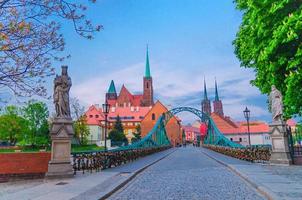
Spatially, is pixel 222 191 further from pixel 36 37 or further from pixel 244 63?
pixel 244 63

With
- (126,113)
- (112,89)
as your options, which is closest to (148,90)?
(126,113)

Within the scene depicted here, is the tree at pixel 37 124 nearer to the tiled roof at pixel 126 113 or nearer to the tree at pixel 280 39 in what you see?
the tiled roof at pixel 126 113

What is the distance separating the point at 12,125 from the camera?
201 ft

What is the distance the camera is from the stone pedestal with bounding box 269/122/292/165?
52.0ft

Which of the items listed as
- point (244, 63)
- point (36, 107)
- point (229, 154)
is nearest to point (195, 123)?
point (36, 107)

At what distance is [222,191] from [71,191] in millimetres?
4653

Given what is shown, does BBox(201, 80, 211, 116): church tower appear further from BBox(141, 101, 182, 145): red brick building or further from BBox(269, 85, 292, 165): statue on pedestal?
BBox(269, 85, 292, 165): statue on pedestal

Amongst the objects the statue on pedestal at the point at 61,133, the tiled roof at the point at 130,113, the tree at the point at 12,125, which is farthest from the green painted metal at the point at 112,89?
the statue on pedestal at the point at 61,133

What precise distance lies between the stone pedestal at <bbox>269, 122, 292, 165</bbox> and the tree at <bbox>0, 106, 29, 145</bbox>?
52.3 metres

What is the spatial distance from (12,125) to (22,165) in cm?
5418

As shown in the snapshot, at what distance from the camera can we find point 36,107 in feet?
185

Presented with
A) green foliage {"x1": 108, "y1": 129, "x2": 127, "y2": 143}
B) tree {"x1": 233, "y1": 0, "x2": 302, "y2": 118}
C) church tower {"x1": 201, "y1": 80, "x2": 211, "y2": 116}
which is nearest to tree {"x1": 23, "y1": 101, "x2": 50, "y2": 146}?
→ green foliage {"x1": 108, "y1": 129, "x2": 127, "y2": 143}

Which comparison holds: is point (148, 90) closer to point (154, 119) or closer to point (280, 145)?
point (154, 119)

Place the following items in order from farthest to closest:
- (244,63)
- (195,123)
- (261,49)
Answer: (195,123), (244,63), (261,49)
